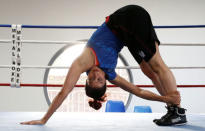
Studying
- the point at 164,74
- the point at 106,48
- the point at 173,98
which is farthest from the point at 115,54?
the point at 173,98

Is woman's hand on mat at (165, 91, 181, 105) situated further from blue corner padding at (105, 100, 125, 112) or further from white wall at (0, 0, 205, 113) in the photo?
white wall at (0, 0, 205, 113)

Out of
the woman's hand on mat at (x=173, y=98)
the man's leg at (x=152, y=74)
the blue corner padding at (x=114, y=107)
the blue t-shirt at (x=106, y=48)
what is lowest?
the blue corner padding at (x=114, y=107)

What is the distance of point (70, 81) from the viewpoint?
4.46ft

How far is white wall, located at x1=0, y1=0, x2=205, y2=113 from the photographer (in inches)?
163

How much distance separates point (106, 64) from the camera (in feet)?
4.83

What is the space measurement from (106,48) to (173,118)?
0.49 meters

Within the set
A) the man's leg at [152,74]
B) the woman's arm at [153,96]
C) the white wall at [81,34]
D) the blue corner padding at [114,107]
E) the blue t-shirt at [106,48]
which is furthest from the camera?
the white wall at [81,34]

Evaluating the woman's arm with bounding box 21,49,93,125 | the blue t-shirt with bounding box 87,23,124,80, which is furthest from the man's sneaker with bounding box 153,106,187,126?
the woman's arm with bounding box 21,49,93,125

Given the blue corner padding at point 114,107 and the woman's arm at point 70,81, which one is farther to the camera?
the blue corner padding at point 114,107

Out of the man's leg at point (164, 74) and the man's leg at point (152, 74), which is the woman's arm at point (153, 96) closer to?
the man's leg at point (164, 74)

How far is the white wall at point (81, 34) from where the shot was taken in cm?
414

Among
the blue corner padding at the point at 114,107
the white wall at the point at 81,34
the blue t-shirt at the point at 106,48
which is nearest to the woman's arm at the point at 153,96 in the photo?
the blue t-shirt at the point at 106,48

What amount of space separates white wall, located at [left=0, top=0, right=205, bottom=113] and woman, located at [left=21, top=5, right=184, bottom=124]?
2.68 m

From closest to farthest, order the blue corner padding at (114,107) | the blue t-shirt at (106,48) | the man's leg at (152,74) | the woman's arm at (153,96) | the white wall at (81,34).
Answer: the woman's arm at (153,96) → the blue t-shirt at (106,48) → the man's leg at (152,74) → the blue corner padding at (114,107) → the white wall at (81,34)
